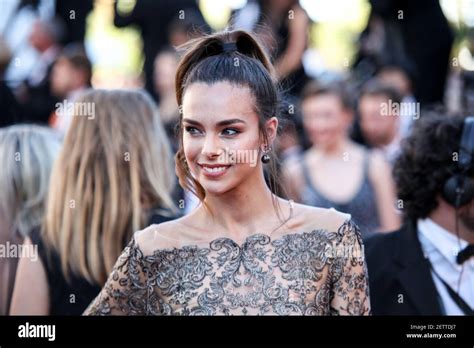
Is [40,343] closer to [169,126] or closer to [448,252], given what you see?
[448,252]

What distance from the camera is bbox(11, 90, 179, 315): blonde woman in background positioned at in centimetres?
373

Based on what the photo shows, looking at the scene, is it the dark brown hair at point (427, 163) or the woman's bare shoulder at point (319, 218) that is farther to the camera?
the dark brown hair at point (427, 163)

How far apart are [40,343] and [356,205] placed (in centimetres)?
186

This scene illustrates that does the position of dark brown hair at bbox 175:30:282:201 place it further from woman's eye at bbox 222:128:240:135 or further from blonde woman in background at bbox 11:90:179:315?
blonde woman in background at bbox 11:90:179:315

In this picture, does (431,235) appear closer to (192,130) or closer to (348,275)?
(348,275)

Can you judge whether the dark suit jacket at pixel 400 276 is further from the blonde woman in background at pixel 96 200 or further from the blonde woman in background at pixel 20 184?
the blonde woman in background at pixel 20 184

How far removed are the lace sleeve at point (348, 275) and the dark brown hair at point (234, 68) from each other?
38 cm

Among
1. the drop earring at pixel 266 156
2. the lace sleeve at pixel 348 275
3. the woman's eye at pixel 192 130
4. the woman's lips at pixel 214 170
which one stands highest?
the woman's eye at pixel 192 130

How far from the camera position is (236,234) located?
118 inches

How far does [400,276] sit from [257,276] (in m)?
1.03

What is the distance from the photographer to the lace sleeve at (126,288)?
3.01m

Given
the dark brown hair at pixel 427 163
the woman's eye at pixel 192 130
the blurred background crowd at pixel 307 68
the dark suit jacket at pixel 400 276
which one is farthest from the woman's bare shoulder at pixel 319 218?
the blurred background crowd at pixel 307 68

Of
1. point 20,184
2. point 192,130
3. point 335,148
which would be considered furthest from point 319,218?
point 335,148

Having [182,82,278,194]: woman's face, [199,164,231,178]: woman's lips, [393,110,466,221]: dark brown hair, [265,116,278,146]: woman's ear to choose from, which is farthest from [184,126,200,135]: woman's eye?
[393,110,466,221]: dark brown hair
